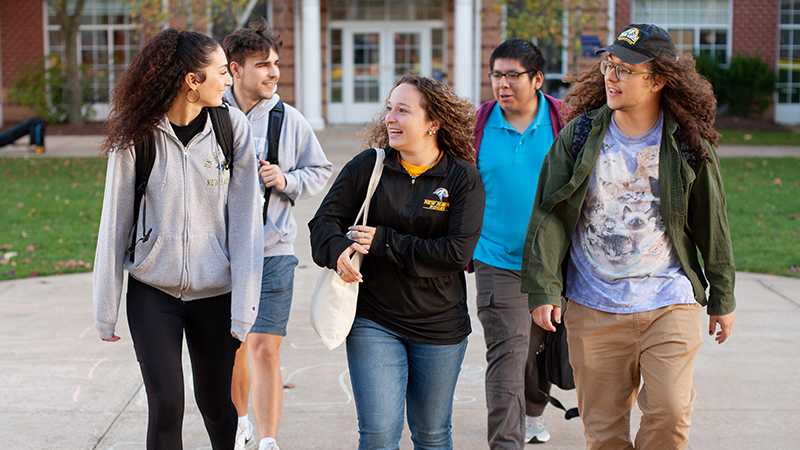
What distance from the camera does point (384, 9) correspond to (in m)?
22.0

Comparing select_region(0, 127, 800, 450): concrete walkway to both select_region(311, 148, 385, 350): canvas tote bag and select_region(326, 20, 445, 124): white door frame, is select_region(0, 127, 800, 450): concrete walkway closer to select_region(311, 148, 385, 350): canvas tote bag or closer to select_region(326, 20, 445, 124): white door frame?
select_region(311, 148, 385, 350): canvas tote bag

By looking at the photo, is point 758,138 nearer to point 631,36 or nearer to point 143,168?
point 631,36

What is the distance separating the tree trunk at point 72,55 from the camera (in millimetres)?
19484

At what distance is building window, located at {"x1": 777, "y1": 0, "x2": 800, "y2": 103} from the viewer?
75.7ft

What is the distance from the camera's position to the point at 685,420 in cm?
291

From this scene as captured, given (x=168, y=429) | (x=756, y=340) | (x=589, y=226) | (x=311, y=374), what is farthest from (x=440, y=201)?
(x=756, y=340)

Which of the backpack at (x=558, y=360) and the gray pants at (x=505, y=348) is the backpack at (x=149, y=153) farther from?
the backpack at (x=558, y=360)

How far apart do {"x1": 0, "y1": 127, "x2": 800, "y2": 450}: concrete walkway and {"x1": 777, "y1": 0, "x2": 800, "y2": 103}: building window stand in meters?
18.8

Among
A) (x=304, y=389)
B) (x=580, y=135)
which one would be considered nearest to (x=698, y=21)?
(x=304, y=389)

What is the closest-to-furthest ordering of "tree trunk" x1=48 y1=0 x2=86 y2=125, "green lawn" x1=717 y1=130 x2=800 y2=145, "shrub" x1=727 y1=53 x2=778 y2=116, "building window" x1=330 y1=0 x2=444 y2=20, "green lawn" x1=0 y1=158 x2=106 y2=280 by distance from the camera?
"green lawn" x1=0 y1=158 x2=106 y2=280 → "green lawn" x1=717 y1=130 x2=800 y2=145 → "tree trunk" x1=48 y1=0 x2=86 y2=125 → "shrub" x1=727 y1=53 x2=778 y2=116 → "building window" x1=330 y1=0 x2=444 y2=20

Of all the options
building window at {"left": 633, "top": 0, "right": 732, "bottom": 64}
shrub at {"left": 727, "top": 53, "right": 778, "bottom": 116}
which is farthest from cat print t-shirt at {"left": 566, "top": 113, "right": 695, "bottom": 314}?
building window at {"left": 633, "top": 0, "right": 732, "bottom": 64}

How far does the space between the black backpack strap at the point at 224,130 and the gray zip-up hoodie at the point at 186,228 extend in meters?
0.02

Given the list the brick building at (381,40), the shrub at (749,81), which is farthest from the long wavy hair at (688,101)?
the shrub at (749,81)

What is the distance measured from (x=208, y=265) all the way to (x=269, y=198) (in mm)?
875
